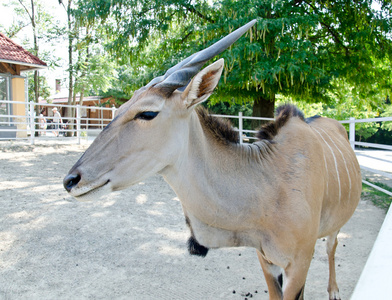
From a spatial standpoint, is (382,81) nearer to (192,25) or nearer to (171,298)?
(192,25)

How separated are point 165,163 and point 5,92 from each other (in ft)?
50.1

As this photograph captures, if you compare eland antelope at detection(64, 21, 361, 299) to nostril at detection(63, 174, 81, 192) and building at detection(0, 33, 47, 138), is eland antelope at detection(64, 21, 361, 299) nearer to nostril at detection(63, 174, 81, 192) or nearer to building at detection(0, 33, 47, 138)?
nostril at detection(63, 174, 81, 192)

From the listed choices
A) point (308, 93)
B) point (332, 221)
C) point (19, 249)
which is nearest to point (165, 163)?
point (332, 221)

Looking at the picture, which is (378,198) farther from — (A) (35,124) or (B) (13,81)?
(A) (35,124)

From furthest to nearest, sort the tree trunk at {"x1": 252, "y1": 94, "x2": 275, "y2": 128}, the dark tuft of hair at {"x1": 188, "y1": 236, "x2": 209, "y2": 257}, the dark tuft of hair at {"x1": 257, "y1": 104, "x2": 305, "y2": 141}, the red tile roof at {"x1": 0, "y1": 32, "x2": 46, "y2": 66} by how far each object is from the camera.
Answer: the red tile roof at {"x1": 0, "y1": 32, "x2": 46, "y2": 66}, the tree trunk at {"x1": 252, "y1": 94, "x2": 275, "y2": 128}, the dark tuft of hair at {"x1": 257, "y1": 104, "x2": 305, "y2": 141}, the dark tuft of hair at {"x1": 188, "y1": 236, "x2": 209, "y2": 257}

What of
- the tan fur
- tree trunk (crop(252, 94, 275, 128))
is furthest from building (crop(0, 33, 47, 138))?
the tan fur

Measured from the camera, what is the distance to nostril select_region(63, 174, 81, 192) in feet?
5.87

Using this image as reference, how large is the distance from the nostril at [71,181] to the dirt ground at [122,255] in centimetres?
194

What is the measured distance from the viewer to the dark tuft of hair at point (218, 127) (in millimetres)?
2371

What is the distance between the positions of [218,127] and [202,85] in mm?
474

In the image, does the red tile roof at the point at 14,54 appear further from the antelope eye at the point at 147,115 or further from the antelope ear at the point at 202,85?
the antelope ear at the point at 202,85

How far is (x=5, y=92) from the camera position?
48.3 feet

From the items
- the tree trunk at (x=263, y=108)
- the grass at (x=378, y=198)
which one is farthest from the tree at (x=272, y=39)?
the grass at (x=378, y=198)

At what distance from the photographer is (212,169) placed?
221 cm
